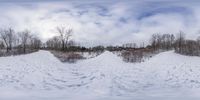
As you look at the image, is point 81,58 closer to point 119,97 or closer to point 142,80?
point 142,80

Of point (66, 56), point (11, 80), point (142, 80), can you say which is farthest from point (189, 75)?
point (66, 56)

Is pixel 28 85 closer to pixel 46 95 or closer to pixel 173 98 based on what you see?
pixel 46 95

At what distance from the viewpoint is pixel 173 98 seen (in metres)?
4.06

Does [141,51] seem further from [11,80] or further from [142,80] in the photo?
[11,80]

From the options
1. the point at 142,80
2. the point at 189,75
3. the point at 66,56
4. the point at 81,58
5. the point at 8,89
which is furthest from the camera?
the point at 81,58

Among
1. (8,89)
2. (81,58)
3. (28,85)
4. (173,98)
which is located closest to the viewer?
(173,98)

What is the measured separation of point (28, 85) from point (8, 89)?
22.7 inches

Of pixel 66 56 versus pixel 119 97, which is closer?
A: pixel 119 97

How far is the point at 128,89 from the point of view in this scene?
4.90 meters

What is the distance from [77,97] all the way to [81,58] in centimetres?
909

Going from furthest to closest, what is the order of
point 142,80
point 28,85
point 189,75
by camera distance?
point 189,75 → point 142,80 → point 28,85

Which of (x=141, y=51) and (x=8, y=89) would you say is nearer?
(x=8, y=89)

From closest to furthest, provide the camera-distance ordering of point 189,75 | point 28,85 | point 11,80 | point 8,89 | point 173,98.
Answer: point 173,98 < point 8,89 < point 28,85 < point 11,80 < point 189,75

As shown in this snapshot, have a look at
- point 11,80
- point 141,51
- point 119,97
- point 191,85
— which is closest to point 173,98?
point 119,97
